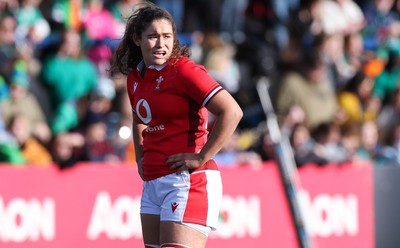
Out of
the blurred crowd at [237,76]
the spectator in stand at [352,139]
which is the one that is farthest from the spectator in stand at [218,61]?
the spectator in stand at [352,139]

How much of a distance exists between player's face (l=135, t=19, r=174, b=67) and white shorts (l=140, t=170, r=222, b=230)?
2.22ft

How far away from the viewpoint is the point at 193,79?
5684 mm

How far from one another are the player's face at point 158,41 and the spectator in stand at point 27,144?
3923 millimetres

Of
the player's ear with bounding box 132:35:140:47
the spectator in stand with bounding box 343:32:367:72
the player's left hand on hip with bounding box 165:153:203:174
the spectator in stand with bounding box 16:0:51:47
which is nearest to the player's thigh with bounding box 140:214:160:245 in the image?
the player's left hand on hip with bounding box 165:153:203:174

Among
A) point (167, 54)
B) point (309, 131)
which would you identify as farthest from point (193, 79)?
point (309, 131)

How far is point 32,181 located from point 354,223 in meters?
3.79

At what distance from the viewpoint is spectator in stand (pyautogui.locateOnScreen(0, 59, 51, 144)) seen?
10.3m

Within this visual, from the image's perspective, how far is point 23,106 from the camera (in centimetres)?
1056

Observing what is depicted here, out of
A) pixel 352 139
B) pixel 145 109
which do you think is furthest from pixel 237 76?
pixel 145 109

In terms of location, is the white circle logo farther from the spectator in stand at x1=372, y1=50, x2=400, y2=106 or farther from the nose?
the spectator in stand at x1=372, y1=50, x2=400, y2=106

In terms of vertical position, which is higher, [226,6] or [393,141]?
[226,6]

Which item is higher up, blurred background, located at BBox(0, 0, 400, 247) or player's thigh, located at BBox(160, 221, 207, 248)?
blurred background, located at BBox(0, 0, 400, 247)

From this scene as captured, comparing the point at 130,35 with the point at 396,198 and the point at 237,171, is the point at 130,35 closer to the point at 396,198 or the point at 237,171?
the point at 237,171

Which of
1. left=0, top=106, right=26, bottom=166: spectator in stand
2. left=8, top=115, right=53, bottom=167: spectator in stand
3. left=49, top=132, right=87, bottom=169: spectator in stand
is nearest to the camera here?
left=0, top=106, right=26, bottom=166: spectator in stand
